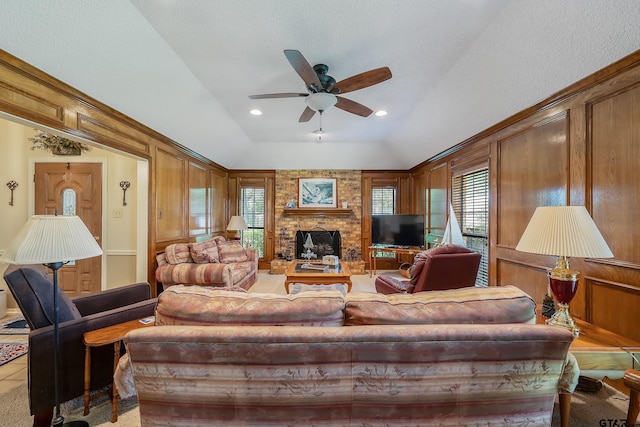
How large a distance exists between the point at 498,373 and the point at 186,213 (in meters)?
4.62

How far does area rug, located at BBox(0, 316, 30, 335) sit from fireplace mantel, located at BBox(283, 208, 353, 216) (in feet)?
14.5

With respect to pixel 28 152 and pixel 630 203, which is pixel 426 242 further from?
pixel 28 152

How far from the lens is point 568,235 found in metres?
1.40

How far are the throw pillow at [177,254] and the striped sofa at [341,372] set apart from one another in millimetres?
2716

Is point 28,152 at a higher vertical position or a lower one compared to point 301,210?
higher

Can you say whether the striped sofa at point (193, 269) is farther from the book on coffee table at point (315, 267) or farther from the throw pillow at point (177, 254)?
the book on coffee table at point (315, 267)

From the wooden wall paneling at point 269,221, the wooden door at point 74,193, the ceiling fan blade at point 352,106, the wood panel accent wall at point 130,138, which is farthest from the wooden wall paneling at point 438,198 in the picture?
the wooden door at point 74,193

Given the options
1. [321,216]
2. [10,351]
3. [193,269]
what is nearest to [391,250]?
[321,216]

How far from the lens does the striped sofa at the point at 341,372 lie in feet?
3.41

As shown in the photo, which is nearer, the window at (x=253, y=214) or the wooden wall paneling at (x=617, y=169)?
the wooden wall paneling at (x=617, y=169)

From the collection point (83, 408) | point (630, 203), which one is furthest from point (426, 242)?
point (83, 408)

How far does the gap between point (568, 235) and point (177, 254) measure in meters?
4.03

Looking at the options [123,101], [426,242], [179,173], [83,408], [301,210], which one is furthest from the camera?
[301,210]

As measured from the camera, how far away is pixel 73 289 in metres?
3.70
